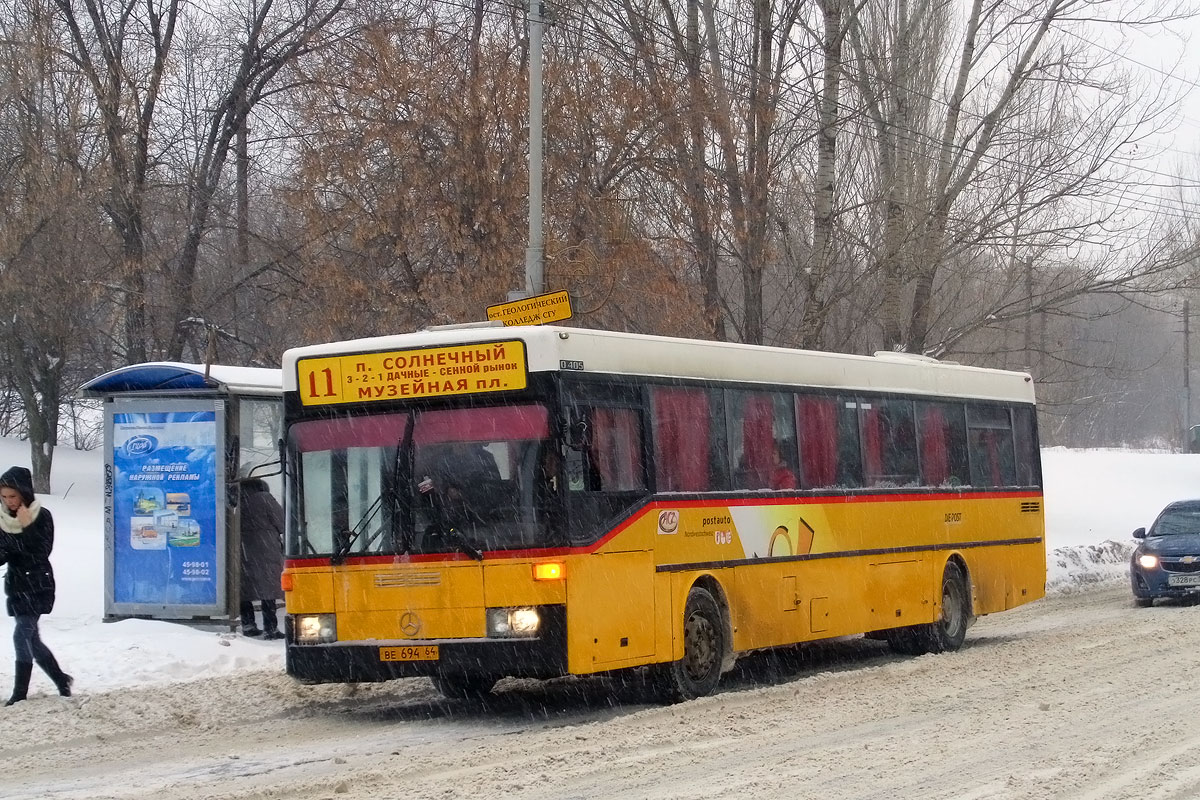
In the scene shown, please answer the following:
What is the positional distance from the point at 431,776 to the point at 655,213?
1587 centimetres

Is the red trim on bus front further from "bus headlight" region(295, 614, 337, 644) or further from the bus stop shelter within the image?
the bus stop shelter

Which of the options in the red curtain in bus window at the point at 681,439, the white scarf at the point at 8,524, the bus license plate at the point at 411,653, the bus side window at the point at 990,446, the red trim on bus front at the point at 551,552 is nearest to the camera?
the red trim on bus front at the point at 551,552

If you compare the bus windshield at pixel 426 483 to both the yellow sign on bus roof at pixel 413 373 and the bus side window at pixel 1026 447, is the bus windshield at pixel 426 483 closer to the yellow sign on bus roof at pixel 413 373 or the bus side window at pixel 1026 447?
the yellow sign on bus roof at pixel 413 373

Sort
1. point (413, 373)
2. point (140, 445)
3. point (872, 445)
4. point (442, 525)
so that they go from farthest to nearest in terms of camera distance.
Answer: point (140, 445) → point (872, 445) → point (413, 373) → point (442, 525)

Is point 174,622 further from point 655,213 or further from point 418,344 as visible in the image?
point 655,213

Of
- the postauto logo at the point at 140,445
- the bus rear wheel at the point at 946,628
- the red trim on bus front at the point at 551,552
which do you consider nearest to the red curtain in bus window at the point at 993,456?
the bus rear wheel at the point at 946,628

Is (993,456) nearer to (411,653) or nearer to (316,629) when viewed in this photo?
(411,653)

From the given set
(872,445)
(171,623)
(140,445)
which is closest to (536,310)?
(872,445)

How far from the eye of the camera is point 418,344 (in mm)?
11172

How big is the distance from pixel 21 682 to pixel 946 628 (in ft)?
31.6

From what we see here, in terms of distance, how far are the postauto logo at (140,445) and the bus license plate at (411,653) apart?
20.0ft

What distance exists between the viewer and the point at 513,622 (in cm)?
1056

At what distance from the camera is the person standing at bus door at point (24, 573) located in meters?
11.3

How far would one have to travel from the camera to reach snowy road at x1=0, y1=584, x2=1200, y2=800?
26.0 feet
